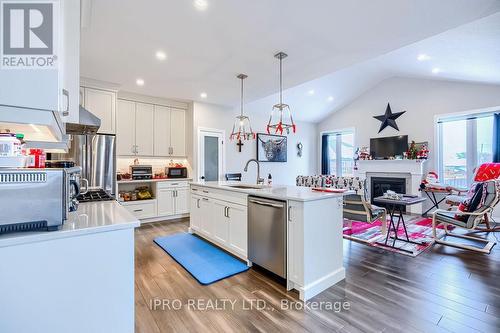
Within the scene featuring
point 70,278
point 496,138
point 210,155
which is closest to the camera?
point 70,278

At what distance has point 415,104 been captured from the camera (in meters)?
5.98

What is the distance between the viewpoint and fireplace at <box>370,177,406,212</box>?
236 inches

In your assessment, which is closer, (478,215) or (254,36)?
(254,36)

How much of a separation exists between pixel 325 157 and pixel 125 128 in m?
6.35

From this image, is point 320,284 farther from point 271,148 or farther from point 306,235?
point 271,148

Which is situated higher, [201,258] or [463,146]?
[463,146]

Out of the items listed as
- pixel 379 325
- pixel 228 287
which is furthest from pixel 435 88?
pixel 228 287

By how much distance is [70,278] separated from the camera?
1.12 m

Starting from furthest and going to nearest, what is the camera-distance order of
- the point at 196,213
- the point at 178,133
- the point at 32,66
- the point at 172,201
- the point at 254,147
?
the point at 254,147
the point at 178,133
the point at 172,201
the point at 196,213
the point at 32,66

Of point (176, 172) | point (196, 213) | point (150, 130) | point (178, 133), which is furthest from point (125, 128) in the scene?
point (196, 213)

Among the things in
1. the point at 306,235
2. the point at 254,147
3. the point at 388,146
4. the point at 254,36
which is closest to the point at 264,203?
the point at 306,235

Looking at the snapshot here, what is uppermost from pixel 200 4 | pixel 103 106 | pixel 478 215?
pixel 200 4

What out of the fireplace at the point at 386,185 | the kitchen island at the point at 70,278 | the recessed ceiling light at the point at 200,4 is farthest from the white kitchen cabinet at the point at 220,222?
the fireplace at the point at 386,185

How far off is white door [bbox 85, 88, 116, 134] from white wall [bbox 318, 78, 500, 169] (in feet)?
21.5
